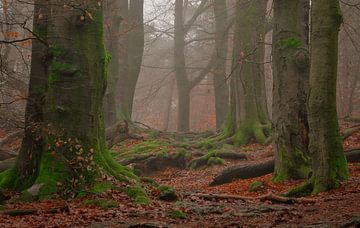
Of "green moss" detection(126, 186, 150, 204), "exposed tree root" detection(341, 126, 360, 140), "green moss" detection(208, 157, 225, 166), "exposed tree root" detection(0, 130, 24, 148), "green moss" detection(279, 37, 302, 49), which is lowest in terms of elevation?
"green moss" detection(126, 186, 150, 204)

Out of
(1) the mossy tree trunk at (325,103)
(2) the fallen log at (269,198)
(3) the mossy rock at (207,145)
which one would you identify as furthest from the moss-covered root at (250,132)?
(1) the mossy tree trunk at (325,103)

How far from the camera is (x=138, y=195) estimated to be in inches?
341

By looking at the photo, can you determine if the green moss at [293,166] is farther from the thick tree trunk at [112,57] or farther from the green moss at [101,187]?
the thick tree trunk at [112,57]

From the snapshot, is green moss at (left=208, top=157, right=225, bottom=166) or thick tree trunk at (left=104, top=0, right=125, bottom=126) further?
thick tree trunk at (left=104, top=0, right=125, bottom=126)

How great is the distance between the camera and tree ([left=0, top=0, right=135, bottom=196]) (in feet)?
28.6

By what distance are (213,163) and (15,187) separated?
8180mm

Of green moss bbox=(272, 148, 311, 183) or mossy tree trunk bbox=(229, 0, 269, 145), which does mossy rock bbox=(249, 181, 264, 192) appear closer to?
green moss bbox=(272, 148, 311, 183)

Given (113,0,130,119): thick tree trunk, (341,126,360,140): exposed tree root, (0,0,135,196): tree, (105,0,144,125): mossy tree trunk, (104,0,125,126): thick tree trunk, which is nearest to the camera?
(0,0,135,196): tree

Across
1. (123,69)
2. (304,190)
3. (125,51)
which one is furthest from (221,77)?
(304,190)

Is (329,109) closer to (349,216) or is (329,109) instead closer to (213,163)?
(349,216)

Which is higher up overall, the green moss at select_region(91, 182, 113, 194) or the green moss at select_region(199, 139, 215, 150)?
the green moss at select_region(199, 139, 215, 150)

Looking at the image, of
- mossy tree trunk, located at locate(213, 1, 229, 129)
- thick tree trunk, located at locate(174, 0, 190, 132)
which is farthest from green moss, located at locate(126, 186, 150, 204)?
thick tree trunk, located at locate(174, 0, 190, 132)

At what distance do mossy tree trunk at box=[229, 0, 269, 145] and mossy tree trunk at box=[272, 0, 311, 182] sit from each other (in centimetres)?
681

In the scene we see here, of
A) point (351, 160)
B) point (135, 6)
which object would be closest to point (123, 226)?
point (351, 160)
